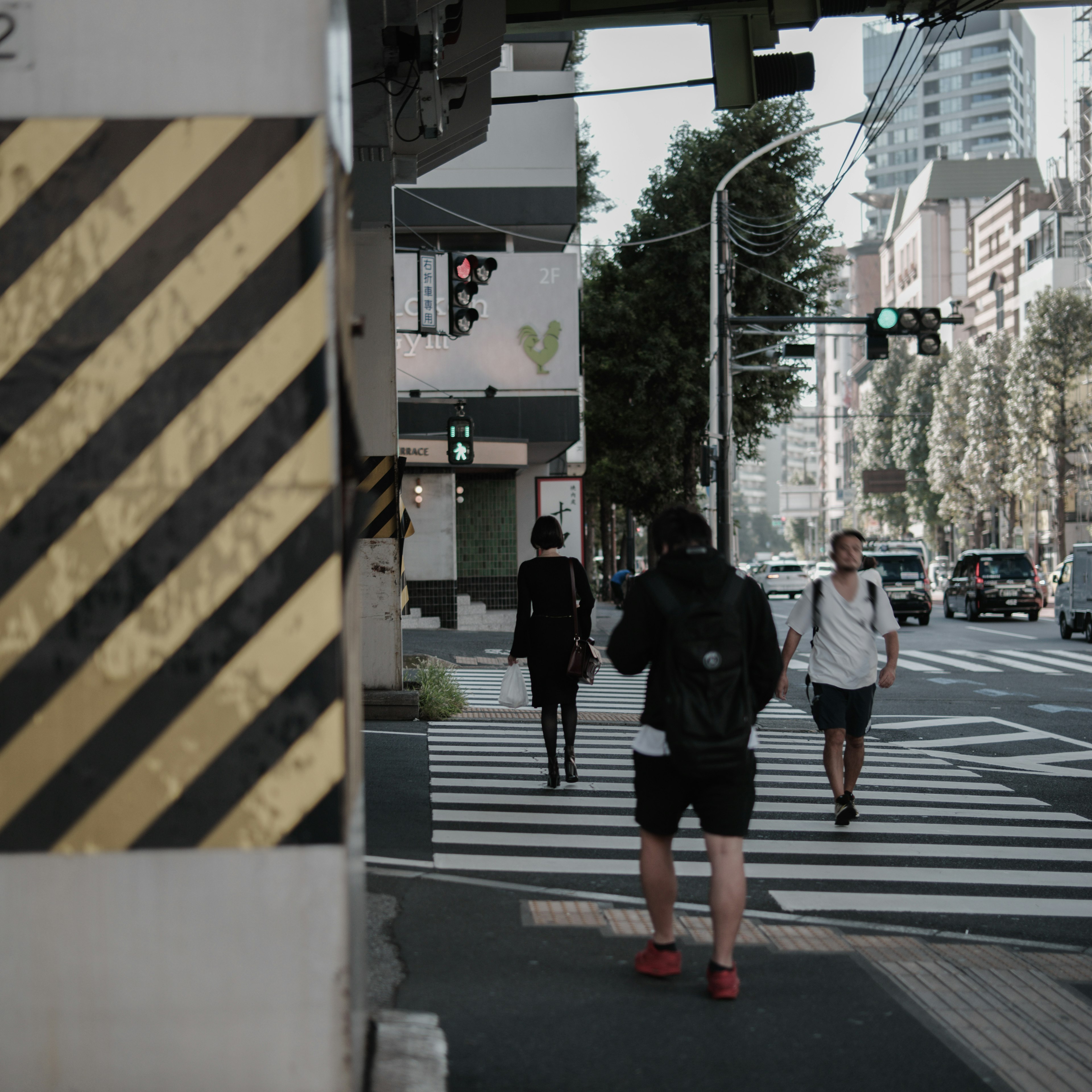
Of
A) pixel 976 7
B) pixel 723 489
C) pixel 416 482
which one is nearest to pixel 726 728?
pixel 976 7

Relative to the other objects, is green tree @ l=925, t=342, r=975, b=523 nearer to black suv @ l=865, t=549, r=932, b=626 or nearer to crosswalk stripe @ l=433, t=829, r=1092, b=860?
black suv @ l=865, t=549, r=932, b=626

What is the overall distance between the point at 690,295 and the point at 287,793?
34.4 meters

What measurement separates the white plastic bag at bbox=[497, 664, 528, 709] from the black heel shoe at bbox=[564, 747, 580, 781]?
1.54ft

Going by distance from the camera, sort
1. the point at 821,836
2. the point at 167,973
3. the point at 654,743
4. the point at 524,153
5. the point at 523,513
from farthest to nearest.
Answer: the point at 523,513, the point at 524,153, the point at 821,836, the point at 654,743, the point at 167,973

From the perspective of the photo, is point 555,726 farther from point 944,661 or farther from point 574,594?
point 944,661

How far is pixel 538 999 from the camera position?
4.69 meters

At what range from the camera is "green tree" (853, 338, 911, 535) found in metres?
88.5

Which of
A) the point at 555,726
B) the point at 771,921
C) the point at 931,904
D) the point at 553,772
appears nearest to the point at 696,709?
the point at 771,921

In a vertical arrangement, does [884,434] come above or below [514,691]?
above

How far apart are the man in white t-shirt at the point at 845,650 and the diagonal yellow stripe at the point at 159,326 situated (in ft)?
19.7

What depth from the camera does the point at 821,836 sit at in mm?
8266

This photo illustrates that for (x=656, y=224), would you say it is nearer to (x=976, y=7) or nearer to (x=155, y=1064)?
(x=976, y=7)

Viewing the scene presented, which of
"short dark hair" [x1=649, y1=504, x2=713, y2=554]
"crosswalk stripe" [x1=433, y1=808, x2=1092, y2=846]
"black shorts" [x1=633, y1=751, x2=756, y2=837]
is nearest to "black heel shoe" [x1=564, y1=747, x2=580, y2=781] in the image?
"crosswalk stripe" [x1=433, y1=808, x2=1092, y2=846]

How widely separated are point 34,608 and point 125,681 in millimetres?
233
